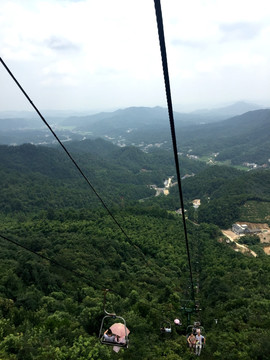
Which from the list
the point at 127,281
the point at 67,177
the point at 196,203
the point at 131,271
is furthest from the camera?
the point at 67,177

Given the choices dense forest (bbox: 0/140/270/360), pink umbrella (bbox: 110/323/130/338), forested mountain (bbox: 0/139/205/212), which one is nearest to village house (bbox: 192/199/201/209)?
dense forest (bbox: 0/140/270/360)

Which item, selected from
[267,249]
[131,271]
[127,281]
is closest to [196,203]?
[267,249]

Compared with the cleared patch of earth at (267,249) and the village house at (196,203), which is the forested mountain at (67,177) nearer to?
the village house at (196,203)

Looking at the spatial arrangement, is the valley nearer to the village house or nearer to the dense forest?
the dense forest

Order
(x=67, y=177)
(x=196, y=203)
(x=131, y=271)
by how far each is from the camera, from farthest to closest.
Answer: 1. (x=67, y=177)
2. (x=196, y=203)
3. (x=131, y=271)

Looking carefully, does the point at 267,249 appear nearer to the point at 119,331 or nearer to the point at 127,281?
the point at 127,281

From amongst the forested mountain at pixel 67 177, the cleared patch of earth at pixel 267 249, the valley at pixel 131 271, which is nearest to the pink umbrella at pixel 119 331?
the valley at pixel 131 271

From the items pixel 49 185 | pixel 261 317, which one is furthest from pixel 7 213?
pixel 261 317

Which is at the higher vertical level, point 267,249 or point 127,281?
point 127,281
